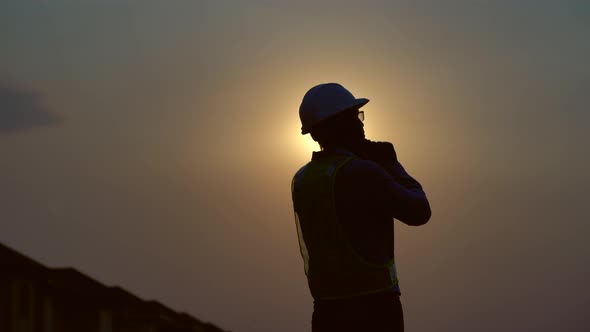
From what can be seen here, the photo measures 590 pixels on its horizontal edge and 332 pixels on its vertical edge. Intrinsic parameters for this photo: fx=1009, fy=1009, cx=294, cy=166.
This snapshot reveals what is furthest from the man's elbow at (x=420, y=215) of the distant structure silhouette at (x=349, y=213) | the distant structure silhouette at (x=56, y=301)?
the distant structure silhouette at (x=56, y=301)

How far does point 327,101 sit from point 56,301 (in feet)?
25.2

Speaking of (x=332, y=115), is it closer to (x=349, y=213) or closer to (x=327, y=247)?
(x=349, y=213)

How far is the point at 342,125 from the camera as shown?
5.20m

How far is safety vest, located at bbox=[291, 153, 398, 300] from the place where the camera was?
498cm

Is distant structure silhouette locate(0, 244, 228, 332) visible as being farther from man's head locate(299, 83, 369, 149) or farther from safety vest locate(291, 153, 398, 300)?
man's head locate(299, 83, 369, 149)

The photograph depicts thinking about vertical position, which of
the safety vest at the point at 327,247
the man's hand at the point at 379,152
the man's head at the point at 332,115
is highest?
the man's head at the point at 332,115

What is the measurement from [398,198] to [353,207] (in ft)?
0.87

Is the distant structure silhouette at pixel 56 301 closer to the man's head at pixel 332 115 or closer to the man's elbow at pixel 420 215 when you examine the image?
the man's head at pixel 332 115

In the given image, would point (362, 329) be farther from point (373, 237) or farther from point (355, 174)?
point (355, 174)

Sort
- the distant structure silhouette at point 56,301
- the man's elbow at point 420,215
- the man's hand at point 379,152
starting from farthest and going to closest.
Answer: the distant structure silhouette at point 56,301 < the man's hand at point 379,152 < the man's elbow at point 420,215

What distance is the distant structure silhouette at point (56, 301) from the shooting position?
11086 millimetres

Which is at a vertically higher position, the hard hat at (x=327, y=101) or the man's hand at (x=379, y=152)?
the hard hat at (x=327, y=101)

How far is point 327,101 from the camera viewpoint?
5.15 metres

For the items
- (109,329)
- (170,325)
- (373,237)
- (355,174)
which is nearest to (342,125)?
(355,174)
